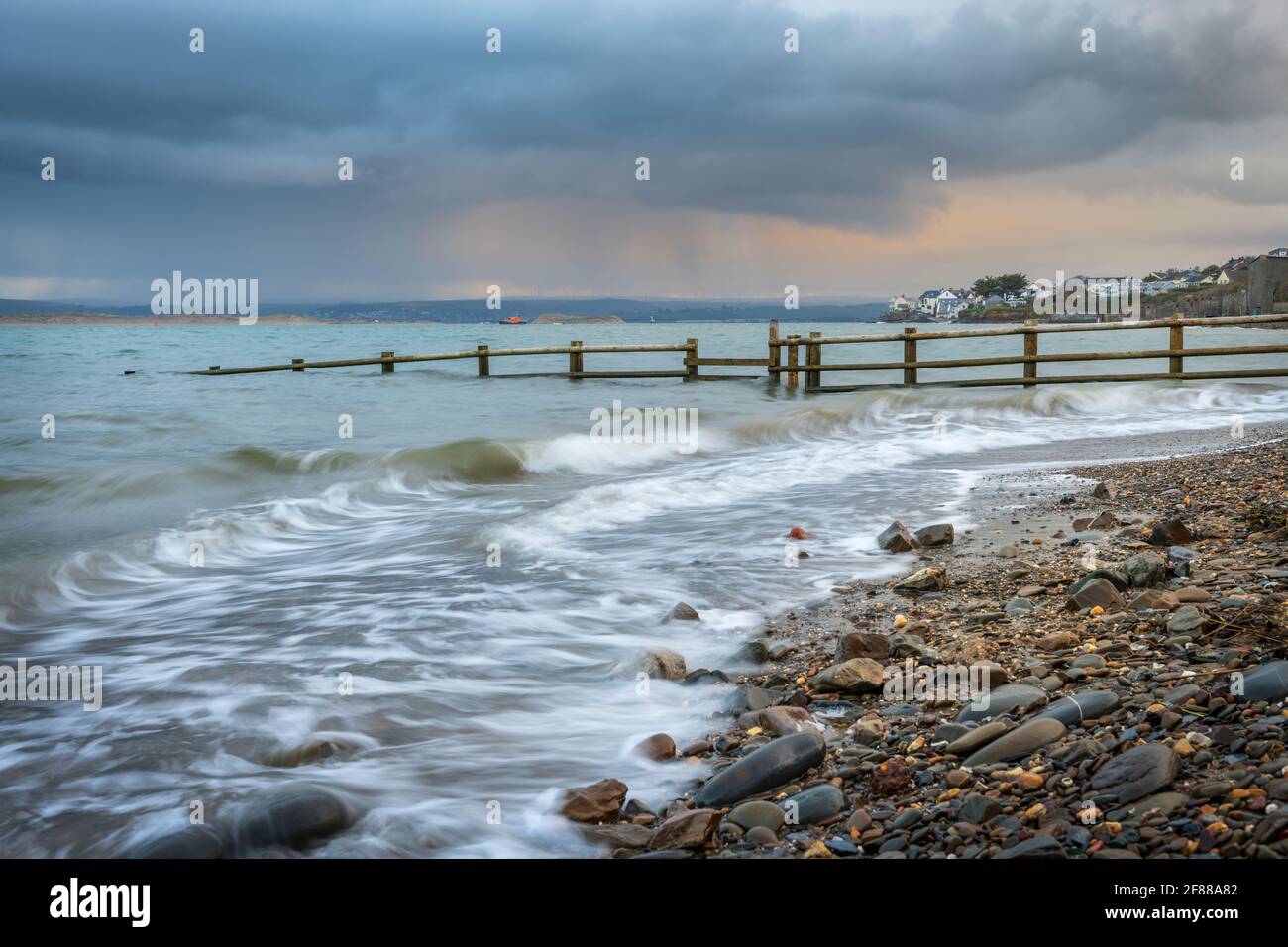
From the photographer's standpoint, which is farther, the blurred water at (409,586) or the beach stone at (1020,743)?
the blurred water at (409,586)

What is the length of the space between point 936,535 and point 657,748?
14.0ft

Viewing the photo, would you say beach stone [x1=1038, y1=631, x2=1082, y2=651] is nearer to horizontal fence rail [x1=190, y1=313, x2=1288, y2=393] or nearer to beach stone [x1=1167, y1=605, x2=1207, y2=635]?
beach stone [x1=1167, y1=605, x2=1207, y2=635]

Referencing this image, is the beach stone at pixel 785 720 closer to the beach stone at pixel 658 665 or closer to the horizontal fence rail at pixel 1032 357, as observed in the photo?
the beach stone at pixel 658 665

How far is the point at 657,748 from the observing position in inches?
162

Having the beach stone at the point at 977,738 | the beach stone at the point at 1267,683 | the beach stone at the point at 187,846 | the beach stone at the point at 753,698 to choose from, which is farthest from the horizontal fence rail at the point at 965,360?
the beach stone at the point at 187,846

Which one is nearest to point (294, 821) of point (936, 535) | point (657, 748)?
point (657, 748)

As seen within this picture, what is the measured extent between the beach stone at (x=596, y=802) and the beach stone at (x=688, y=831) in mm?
348

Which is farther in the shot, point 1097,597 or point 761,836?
point 1097,597

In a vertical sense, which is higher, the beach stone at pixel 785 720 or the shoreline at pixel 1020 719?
the shoreline at pixel 1020 719

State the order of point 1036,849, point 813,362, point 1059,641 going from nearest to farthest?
1. point 1036,849
2. point 1059,641
3. point 813,362

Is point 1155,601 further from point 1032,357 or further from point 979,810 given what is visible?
point 1032,357

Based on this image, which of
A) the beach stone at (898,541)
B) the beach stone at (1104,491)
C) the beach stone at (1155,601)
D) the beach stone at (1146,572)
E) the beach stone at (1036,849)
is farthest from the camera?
the beach stone at (1104,491)

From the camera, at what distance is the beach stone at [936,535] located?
25.0ft

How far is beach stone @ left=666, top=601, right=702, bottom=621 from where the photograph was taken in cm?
621
